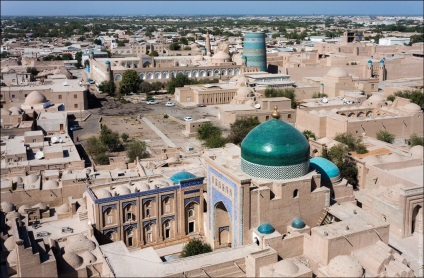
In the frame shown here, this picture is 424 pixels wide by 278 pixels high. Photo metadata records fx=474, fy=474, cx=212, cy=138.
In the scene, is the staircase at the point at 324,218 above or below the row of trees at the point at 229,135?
below

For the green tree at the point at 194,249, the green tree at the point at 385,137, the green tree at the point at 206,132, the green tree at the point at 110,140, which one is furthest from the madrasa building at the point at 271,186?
the green tree at the point at 206,132

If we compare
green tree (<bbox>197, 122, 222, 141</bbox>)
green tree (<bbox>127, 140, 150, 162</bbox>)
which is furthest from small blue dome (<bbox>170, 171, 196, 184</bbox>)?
green tree (<bbox>197, 122, 222, 141</bbox>)

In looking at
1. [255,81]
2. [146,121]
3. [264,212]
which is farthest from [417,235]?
[255,81]

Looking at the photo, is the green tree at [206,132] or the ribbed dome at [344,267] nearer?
the ribbed dome at [344,267]

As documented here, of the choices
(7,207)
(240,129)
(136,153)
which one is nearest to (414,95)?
(240,129)

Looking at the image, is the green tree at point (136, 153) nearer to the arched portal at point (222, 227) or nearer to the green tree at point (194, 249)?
the arched portal at point (222, 227)

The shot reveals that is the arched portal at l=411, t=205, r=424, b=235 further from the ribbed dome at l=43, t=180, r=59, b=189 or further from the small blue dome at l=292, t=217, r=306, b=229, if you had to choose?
the ribbed dome at l=43, t=180, r=59, b=189
